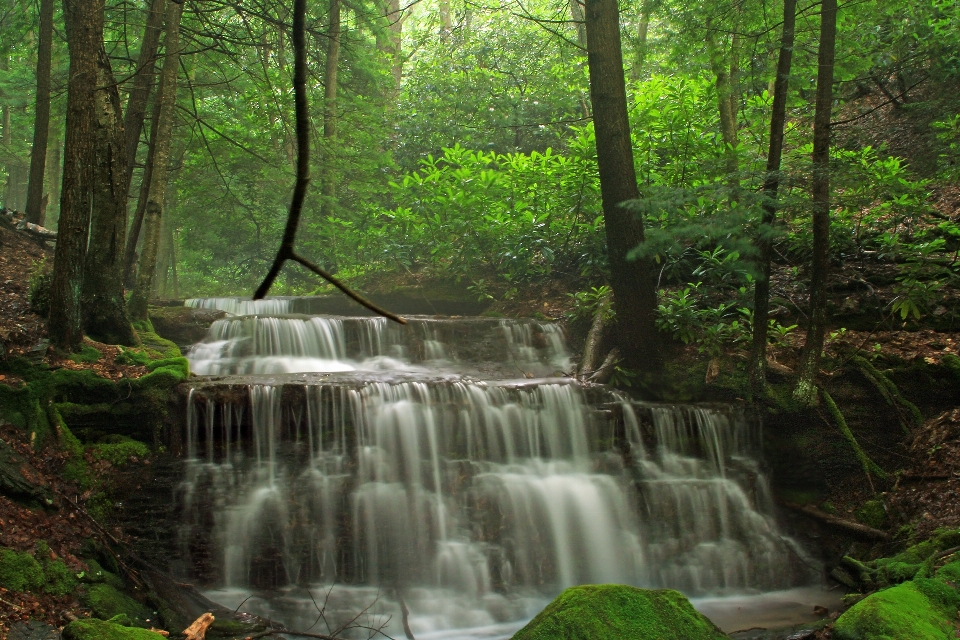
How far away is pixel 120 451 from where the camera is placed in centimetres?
664

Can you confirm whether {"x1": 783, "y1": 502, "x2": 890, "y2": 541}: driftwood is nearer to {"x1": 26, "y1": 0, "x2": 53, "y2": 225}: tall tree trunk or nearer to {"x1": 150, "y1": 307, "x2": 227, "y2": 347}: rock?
{"x1": 150, "y1": 307, "x2": 227, "y2": 347}: rock

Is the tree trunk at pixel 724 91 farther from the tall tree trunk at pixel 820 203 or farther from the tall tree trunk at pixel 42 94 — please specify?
the tall tree trunk at pixel 42 94

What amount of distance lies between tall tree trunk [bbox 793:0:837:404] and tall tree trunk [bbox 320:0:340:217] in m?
10.6

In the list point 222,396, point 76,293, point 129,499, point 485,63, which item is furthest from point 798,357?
point 485,63

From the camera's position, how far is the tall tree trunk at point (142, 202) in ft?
34.0

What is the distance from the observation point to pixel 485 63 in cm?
1955

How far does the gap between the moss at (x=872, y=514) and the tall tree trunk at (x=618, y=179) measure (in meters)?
2.89

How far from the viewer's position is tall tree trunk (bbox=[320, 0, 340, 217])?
1568 cm

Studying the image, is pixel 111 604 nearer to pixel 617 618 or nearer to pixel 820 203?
pixel 617 618

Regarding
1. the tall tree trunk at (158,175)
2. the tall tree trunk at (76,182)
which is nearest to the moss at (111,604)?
the tall tree trunk at (76,182)

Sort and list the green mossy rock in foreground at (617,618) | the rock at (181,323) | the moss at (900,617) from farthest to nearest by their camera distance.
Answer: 1. the rock at (181,323)
2. the moss at (900,617)
3. the green mossy rock in foreground at (617,618)

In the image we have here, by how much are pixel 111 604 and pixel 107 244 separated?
17.0 ft

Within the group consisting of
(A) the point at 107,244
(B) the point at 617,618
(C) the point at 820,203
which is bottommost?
(B) the point at 617,618

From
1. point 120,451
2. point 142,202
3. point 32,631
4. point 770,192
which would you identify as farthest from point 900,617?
point 142,202
